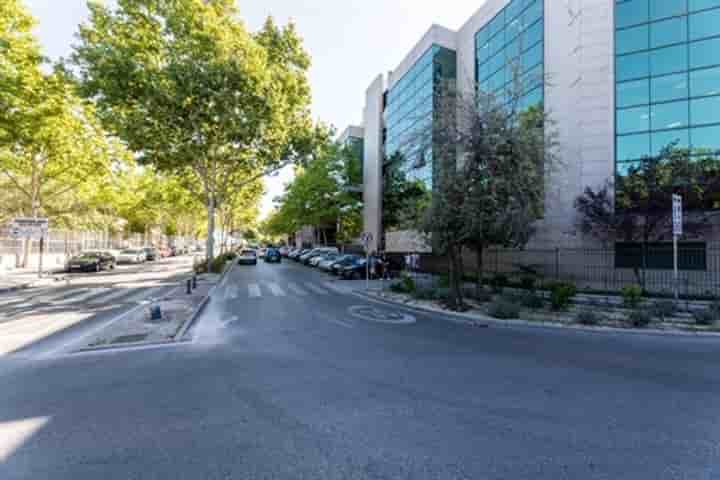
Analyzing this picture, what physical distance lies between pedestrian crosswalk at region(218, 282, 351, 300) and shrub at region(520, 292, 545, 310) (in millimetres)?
7516

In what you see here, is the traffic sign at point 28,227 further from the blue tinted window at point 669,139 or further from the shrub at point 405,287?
the blue tinted window at point 669,139

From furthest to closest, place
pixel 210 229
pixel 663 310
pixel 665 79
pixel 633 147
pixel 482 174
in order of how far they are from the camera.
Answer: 1. pixel 210 229
2. pixel 633 147
3. pixel 665 79
4. pixel 482 174
5. pixel 663 310

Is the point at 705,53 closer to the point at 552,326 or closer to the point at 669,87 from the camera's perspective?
the point at 669,87

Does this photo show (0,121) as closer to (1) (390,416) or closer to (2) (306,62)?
(2) (306,62)

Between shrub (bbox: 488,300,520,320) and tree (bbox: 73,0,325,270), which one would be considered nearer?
shrub (bbox: 488,300,520,320)

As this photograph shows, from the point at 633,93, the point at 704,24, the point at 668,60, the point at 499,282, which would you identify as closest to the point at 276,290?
the point at 499,282

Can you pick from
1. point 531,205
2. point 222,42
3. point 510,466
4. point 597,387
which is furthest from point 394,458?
point 222,42

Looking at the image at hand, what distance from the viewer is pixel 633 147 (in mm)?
15586

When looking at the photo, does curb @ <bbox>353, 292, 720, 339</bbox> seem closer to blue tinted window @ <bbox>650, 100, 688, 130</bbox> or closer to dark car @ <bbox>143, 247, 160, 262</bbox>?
blue tinted window @ <bbox>650, 100, 688, 130</bbox>

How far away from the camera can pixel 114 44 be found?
53.4 ft

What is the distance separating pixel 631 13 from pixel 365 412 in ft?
72.6

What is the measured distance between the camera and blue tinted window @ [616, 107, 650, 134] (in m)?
15.4

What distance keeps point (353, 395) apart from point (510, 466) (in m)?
2.06

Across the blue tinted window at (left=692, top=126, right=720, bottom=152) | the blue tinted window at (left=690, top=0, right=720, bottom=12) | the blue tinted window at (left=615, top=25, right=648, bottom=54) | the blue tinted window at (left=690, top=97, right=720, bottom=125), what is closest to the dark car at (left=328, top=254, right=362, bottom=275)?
the blue tinted window at (left=692, top=126, right=720, bottom=152)
